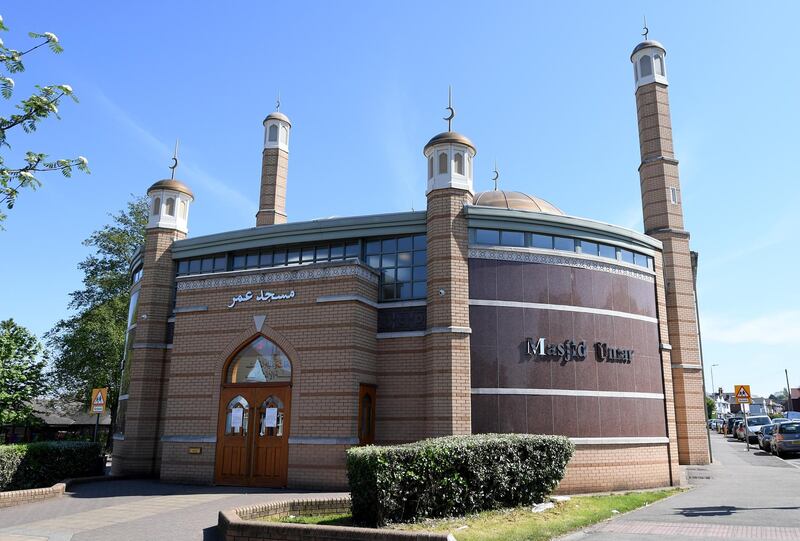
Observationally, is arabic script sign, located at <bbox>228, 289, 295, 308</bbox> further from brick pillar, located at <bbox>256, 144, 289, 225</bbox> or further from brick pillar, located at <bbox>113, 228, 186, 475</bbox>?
brick pillar, located at <bbox>256, 144, 289, 225</bbox>

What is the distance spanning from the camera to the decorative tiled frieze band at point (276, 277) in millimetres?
14992

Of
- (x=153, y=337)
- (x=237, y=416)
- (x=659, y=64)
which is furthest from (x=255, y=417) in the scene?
(x=659, y=64)

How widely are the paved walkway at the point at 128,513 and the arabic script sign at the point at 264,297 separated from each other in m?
4.49

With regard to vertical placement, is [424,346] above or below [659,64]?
below

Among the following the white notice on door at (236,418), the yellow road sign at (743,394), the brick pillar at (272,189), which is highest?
the brick pillar at (272,189)

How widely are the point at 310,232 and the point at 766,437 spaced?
1001 inches

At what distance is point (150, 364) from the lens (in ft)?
59.3

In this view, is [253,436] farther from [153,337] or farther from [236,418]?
[153,337]

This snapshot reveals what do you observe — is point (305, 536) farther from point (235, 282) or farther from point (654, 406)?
point (654, 406)

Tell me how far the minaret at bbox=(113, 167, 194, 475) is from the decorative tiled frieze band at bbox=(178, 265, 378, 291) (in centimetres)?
259

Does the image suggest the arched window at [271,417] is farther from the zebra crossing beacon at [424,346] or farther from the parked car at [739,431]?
the parked car at [739,431]

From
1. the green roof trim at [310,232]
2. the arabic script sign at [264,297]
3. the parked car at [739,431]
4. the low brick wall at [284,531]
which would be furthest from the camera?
the parked car at [739,431]

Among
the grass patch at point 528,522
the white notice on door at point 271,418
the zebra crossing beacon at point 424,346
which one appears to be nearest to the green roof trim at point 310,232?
the zebra crossing beacon at point 424,346

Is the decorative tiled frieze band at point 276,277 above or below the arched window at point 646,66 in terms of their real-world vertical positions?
below
